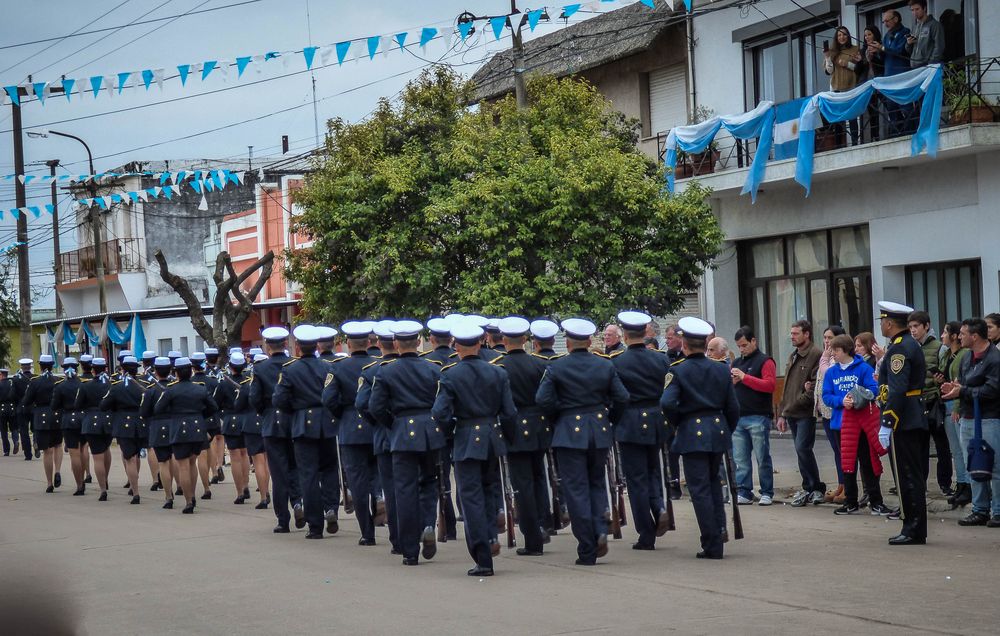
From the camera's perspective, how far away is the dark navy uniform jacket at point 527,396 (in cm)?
1122

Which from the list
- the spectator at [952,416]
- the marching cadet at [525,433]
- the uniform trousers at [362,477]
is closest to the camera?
the marching cadet at [525,433]

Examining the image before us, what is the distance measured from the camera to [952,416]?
42.2 ft

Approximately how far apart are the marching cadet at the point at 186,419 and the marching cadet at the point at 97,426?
81.0 inches

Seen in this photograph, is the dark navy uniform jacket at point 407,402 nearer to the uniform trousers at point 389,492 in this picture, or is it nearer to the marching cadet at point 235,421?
the uniform trousers at point 389,492

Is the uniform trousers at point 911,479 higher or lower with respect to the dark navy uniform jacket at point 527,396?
lower

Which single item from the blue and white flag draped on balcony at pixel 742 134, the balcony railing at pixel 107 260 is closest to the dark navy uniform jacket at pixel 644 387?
the blue and white flag draped on balcony at pixel 742 134

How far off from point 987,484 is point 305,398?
666 cm

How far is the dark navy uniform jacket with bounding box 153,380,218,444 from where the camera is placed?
16.0m

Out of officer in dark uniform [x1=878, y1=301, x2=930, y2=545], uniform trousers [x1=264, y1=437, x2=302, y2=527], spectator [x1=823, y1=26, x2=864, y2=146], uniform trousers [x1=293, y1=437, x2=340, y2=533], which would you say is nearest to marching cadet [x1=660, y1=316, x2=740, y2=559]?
officer in dark uniform [x1=878, y1=301, x2=930, y2=545]

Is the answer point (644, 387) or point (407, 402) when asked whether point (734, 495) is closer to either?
point (644, 387)

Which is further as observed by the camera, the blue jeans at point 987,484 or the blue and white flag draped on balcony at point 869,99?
the blue and white flag draped on balcony at point 869,99

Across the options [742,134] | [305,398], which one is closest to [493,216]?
[742,134]

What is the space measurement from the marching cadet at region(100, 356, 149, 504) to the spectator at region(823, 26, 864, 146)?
475 inches

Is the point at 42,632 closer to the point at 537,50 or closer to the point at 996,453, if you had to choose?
the point at 996,453
